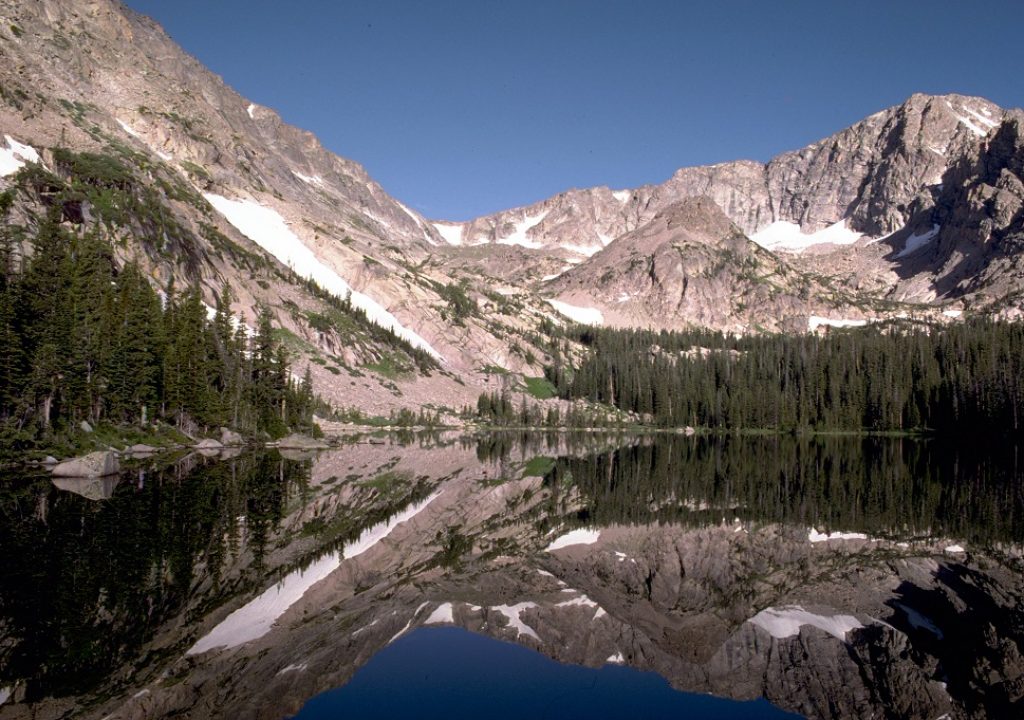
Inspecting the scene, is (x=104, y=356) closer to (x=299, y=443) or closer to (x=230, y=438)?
(x=230, y=438)

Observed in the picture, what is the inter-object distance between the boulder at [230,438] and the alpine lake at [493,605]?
27405 mm

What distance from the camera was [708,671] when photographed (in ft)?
45.5

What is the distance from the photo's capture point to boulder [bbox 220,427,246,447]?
201ft

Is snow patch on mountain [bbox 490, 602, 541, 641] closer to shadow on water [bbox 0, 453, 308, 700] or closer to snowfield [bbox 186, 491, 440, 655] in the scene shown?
snowfield [bbox 186, 491, 440, 655]

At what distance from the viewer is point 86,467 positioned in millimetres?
37062

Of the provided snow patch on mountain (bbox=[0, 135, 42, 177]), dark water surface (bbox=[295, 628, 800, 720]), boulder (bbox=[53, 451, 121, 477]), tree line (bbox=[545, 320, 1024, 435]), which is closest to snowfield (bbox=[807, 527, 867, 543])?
dark water surface (bbox=[295, 628, 800, 720])

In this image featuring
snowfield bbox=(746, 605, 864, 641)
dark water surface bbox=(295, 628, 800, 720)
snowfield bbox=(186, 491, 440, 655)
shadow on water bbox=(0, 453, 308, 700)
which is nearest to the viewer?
dark water surface bbox=(295, 628, 800, 720)

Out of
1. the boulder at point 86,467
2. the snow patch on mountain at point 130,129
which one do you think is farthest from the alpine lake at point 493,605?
the snow patch on mountain at point 130,129

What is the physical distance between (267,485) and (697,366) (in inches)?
4799

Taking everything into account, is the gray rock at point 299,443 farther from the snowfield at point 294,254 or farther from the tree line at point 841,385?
the tree line at point 841,385

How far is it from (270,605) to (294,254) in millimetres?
133993

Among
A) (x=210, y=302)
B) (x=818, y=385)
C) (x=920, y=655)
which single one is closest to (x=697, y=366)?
(x=818, y=385)

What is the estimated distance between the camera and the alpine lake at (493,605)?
11.8 m

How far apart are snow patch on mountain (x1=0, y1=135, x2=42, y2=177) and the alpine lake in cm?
5854
